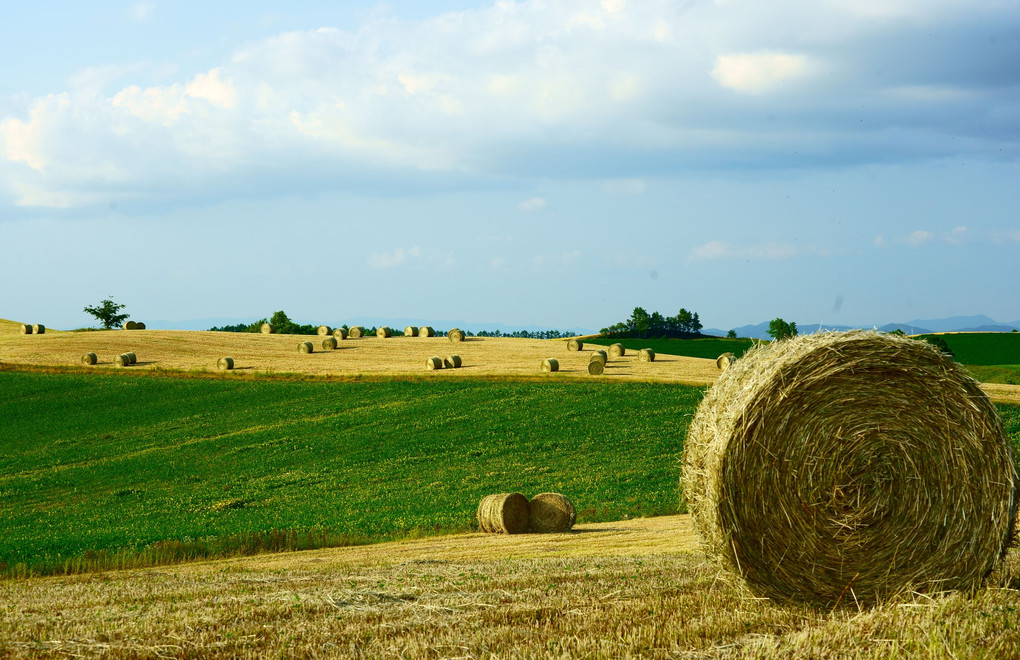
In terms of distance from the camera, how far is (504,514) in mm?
21281

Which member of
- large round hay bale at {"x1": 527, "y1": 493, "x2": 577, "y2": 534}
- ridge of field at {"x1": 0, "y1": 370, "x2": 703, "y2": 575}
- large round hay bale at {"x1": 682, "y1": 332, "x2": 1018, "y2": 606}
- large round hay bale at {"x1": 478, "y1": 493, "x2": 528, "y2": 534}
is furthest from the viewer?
ridge of field at {"x1": 0, "y1": 370, "x2": 703, "y2": 575}

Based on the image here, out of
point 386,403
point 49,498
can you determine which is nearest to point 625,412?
→ point 386,403

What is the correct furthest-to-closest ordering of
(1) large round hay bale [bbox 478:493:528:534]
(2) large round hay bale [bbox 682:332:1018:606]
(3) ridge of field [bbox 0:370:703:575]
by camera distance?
(3) ridge of field [bbox 0:370:703:575], (1) large round hay bale [bbox 478:493:528:534], (2) large round hay bale [bbox 682:332:1018:606]

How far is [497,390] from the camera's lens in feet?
153

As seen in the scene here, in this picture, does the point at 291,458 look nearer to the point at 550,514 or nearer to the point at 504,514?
the point at 504,514

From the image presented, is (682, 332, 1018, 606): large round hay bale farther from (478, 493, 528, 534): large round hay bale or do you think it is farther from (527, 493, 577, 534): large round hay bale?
(527, 493, 577, 534): large round hay bale

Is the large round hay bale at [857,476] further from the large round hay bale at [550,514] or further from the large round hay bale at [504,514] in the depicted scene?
the large round hay bale at [550,514]

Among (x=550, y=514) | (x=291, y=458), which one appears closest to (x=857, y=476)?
(x=550, y=514)

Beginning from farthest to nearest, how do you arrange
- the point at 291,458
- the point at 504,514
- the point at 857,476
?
1. the point at 291,458
2. the point at 504,514
3. the point at 857,476

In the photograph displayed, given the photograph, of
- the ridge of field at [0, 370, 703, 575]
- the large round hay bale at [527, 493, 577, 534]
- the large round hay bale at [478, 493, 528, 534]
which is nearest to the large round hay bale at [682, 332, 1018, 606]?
the large round hay bale at [478, 493, 528, 534]

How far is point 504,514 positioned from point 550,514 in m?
1.26

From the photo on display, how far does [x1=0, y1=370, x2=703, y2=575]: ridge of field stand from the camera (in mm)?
21984

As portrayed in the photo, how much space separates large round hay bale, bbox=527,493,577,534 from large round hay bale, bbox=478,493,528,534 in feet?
0.65

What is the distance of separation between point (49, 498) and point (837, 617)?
27.5m
